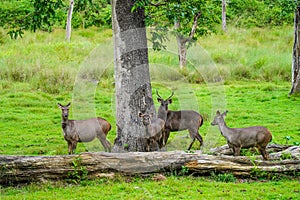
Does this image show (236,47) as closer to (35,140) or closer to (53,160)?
(35,140)

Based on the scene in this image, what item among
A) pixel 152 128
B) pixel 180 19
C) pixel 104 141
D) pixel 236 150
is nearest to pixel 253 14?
Result: pixel 180 19

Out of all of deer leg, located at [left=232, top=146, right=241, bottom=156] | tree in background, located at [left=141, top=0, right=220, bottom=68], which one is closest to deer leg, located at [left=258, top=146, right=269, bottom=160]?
deer leg, located at [left=232, top=146, right=241, bottom=156]

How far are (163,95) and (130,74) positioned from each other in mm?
7735

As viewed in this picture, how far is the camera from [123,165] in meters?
9.16

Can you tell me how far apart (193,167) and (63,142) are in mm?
4841

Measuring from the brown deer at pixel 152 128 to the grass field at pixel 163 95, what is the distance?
1.55 m

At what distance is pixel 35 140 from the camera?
13258 mm

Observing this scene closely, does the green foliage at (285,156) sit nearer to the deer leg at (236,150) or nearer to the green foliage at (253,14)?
the deer leg at (236,150)

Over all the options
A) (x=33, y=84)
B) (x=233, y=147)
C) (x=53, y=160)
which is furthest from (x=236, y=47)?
(x=53, y=160)

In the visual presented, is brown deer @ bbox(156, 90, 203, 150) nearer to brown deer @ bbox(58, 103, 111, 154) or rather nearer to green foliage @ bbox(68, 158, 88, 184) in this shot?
brown deer @ bbox(58, 103, 111, 154)

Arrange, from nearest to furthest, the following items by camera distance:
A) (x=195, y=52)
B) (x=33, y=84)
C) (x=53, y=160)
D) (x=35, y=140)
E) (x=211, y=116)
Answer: (x=53, y=160), (x=35, y=140), (x=211, y=116), (x=33, y=84), (x=195, y=52)

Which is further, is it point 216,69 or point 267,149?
point 216,69

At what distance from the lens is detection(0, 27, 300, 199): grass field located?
28.2ft

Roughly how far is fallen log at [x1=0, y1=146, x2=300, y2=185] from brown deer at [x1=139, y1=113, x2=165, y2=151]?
61.2 inches
